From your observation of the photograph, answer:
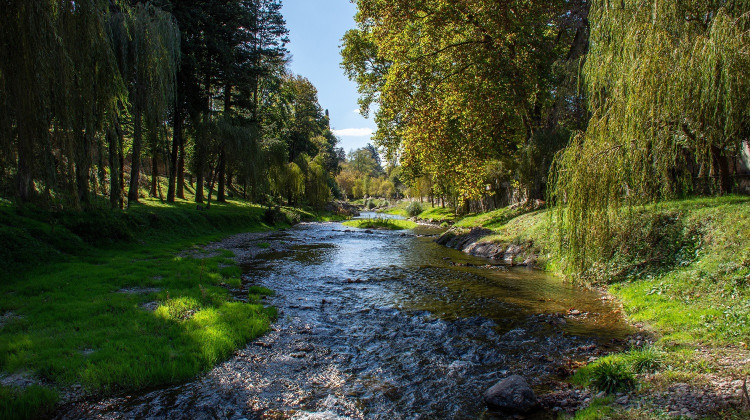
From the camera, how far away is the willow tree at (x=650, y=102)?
6.14 m

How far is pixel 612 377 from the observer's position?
4.82 meters

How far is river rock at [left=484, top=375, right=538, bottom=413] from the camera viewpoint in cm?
453

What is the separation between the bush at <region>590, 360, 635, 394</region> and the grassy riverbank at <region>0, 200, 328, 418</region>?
5.68 m

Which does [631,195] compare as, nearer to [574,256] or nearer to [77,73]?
[574,256]

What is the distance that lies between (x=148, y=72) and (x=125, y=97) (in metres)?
9.00

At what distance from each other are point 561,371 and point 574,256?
151 inches

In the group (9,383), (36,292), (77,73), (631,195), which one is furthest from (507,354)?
(36,292)

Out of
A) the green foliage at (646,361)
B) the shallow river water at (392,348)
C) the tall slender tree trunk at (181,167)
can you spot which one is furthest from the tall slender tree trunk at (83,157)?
the tall slender tree trunk at (181,167)

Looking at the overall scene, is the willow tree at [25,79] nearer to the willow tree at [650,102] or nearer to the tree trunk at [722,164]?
the willow tree at [650,102]

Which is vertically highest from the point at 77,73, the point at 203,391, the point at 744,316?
the point at 77,73

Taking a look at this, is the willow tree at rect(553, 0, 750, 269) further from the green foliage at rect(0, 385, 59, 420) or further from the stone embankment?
the green foliage at rect(0, 385, 59, 420)

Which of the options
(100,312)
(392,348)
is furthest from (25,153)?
(392,348)

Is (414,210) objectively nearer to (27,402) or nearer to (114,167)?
(114,167)

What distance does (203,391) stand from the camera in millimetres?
4957
